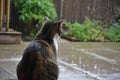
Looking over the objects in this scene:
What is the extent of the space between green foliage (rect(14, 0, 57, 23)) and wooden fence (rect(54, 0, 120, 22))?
1.73m

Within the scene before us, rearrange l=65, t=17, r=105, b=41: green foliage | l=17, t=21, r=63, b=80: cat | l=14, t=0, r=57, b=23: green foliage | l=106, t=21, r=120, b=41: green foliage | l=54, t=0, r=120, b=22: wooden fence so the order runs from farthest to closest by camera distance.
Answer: l=54, t=0, r=120, b=22: wooden fence → l=106, t=21, r=120, b=41: green foliage → l=65, t=17, r=105, b=41: green foliage → l=14, t=0, r=57, b=23: green foliage → l=17, t=21, r=63, b=80: cat

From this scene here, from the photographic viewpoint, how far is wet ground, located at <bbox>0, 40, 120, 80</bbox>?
7324 mm

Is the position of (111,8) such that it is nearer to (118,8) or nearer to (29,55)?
(118,8)

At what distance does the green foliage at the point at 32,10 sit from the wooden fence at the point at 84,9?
1.73m

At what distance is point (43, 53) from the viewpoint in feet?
16.6

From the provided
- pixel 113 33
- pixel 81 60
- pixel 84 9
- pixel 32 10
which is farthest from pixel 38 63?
pixel 84 9

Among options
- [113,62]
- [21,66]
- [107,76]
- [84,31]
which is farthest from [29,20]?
[21,66]

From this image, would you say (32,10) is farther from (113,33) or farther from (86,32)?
(113,33)

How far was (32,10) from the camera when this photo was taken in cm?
1156

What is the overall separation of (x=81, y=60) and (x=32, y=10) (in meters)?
3.41

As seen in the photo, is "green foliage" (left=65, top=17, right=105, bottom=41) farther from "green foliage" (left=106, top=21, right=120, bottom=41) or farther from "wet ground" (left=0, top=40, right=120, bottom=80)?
"wet ground" (left=0, top=40, right=120, bottom=80)

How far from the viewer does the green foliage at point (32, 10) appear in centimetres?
1141

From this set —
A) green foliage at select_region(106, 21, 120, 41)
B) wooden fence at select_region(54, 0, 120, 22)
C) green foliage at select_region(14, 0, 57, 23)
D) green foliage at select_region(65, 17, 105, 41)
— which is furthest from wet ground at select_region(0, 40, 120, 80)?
wooden fence at select_region(54, 0, 120, 22)

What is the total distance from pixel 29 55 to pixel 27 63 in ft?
0.40
